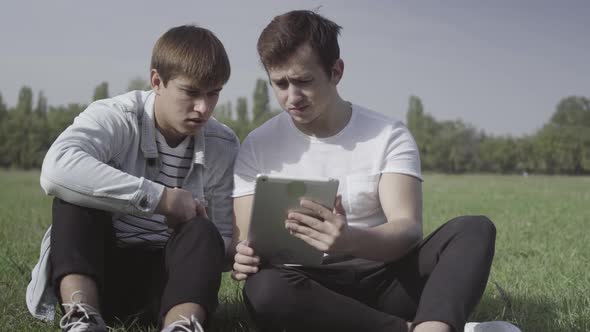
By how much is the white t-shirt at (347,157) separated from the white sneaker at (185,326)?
2.44 ft

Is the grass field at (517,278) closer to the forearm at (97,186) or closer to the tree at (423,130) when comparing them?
the forearm at (97,186)

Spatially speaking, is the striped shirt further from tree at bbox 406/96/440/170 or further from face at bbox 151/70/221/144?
tree at bbox 406/96/440/170

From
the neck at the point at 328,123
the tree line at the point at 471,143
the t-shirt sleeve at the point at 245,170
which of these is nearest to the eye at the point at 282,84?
the neck at the point at 328,123

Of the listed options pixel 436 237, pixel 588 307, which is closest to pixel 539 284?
pixel 588 307

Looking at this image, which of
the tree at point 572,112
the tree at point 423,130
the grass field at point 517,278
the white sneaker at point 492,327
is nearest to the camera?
the white sneaker at point 492,327

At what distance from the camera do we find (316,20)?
284 centimetres

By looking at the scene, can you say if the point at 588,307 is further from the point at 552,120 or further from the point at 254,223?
the point at 552,120

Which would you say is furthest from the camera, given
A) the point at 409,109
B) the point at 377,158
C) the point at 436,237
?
the point at 409,109

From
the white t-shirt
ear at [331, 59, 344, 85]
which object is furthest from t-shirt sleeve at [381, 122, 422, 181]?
ear at [331, 59, 344, 85]

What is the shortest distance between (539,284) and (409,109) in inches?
2838

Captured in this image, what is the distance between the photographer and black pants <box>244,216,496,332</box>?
2.38 meters

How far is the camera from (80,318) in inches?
93.6

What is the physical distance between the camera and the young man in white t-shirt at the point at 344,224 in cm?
242

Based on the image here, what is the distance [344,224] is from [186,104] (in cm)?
99
